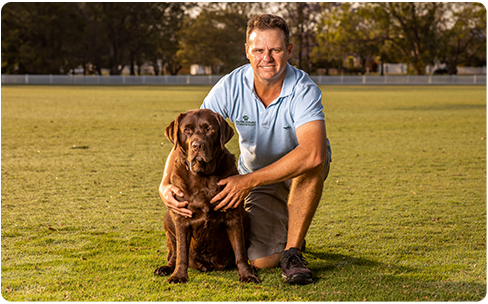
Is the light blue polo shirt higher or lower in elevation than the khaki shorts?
higher

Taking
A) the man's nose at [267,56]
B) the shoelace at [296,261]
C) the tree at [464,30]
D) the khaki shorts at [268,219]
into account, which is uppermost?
the tree at [464,30]

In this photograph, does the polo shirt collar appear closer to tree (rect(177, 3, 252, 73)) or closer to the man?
the man

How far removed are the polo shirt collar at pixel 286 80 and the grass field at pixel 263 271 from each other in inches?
54.5

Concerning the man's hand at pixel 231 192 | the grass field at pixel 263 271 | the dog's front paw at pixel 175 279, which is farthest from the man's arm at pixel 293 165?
the grass field at pixel 263 271

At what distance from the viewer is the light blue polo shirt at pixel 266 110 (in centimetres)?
420

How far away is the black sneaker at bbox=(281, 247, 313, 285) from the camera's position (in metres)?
3.92

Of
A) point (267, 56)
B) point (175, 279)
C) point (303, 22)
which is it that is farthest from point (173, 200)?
point (303, 22)

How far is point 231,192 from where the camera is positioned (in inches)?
147

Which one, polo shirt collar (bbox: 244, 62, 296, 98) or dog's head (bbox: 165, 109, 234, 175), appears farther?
polo shirt collar (bbox: 244, 62, 296, 98)

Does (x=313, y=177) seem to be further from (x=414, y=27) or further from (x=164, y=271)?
(x=414, y=27)

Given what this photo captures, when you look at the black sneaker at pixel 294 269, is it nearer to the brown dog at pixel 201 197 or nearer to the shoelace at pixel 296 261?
the shoelace at pixel 296 261

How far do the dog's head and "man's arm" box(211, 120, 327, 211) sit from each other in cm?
22

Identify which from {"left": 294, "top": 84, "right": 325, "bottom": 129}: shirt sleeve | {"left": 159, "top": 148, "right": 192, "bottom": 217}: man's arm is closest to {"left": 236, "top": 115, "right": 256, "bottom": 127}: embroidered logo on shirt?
{"left": 294, "top": 84, "right": 325, "bottom": 129}: shirt sleeve

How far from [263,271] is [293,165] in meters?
0.88
